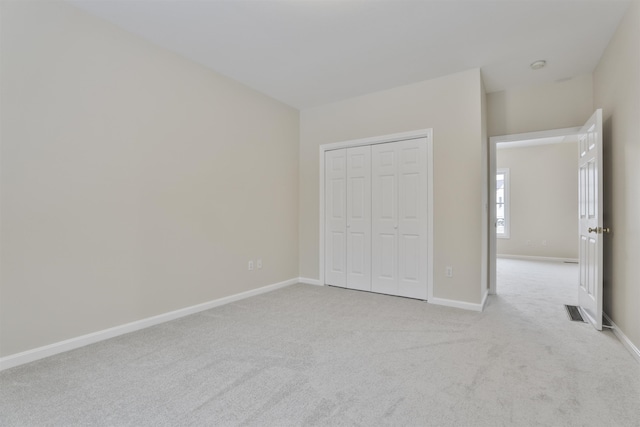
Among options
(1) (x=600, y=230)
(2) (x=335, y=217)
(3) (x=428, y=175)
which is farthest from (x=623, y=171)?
(2) (x=335, y=217)

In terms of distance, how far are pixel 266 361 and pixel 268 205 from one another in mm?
2381

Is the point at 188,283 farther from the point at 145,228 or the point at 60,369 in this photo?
the point at 60,369

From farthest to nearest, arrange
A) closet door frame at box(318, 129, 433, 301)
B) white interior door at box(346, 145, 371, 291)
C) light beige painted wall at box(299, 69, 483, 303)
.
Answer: white interior door at box(346, 145, 371, 291)
closet door frame at box(318, 129, 433, 301)
light beige painted wall at box(299, 69, 483, 303)

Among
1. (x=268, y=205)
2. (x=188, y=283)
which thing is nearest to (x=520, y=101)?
(x=268, y=205)

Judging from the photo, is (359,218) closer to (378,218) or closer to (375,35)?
(378,218)

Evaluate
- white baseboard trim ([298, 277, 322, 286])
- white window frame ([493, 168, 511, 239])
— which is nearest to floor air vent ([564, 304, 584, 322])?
white baseboard trim ([298, 277, 322, 286])

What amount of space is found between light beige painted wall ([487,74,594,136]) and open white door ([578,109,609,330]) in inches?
14.6

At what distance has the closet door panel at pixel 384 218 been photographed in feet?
13.1

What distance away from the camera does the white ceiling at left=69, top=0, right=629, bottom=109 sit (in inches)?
95.7

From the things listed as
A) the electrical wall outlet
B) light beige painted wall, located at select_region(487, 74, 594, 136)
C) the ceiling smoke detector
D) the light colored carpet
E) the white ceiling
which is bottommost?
the light colored carpet

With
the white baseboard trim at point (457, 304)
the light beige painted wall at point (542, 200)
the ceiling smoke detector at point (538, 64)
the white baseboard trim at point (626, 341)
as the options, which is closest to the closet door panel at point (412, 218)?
the white baseboard trim at point (457, 304)

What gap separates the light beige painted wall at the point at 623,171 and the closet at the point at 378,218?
1.68 m

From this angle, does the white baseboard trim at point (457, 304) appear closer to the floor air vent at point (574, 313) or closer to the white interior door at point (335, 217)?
the floor air vent at point (574, 313)

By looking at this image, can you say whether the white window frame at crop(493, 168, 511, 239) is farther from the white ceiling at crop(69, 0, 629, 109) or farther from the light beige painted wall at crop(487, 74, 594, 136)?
the white ceiling at crop(69, 0, 629, 109)
